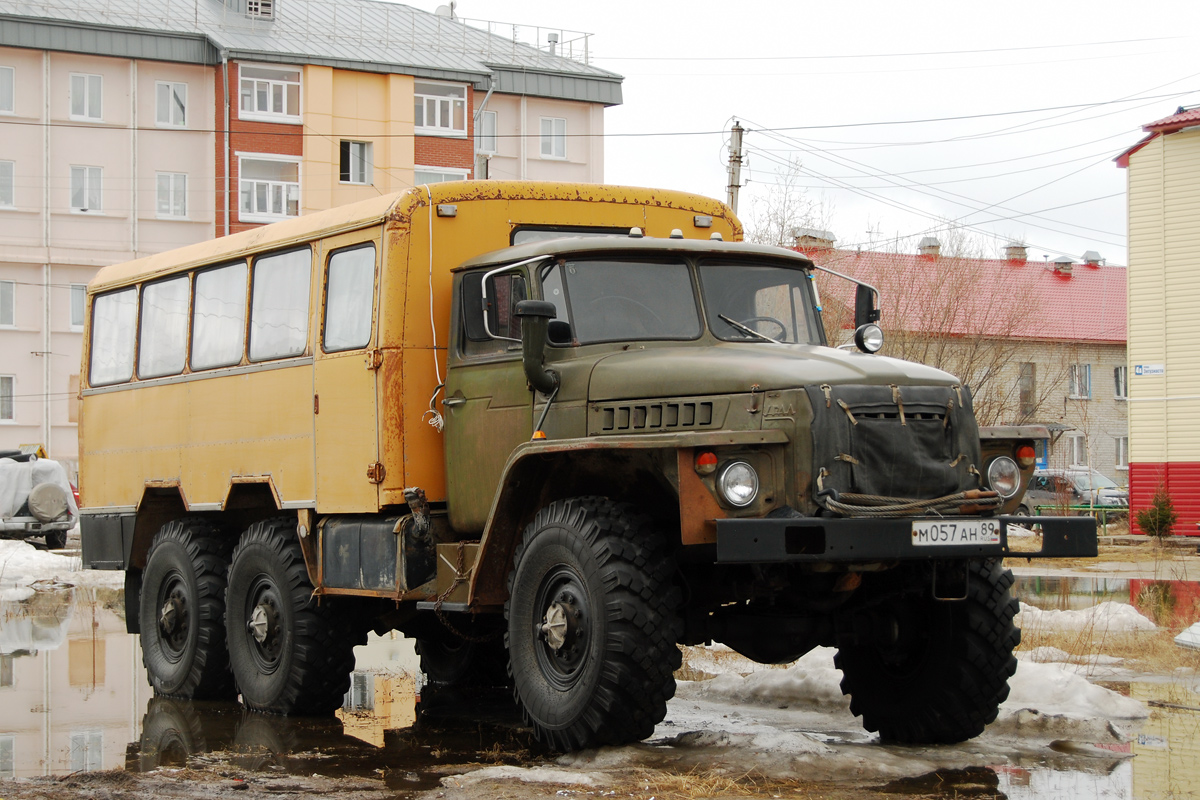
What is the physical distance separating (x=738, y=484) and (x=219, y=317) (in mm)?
5548

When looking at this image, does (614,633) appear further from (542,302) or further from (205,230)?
Answer: (205,230)

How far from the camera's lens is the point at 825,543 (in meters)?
7.00

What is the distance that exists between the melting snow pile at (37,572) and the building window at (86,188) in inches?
995

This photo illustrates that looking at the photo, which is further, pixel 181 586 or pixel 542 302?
pixel 181 586

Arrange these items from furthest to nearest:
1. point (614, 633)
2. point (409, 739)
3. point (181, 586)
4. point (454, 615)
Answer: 1. point (181, 586)
2. point (454, 615)
3. point (409, 739)
4. point (614, 633)

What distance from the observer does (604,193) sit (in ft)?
33.3

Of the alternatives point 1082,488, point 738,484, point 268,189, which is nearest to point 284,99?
point 268,189

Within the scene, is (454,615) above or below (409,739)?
above

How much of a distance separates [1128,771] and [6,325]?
4568cm

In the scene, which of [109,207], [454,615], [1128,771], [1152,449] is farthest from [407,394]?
[109,207]

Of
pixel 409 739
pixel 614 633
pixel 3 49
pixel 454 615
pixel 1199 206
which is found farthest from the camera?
pixel 3 49

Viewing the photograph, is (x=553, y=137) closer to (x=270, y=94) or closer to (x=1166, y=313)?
(x=270, y=94)

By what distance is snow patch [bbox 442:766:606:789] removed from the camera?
280 inches

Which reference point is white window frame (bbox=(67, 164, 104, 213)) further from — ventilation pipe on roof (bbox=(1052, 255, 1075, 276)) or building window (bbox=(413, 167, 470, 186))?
ventilation pipe on roof (bbox=(1052, 255, 1075, 276))
